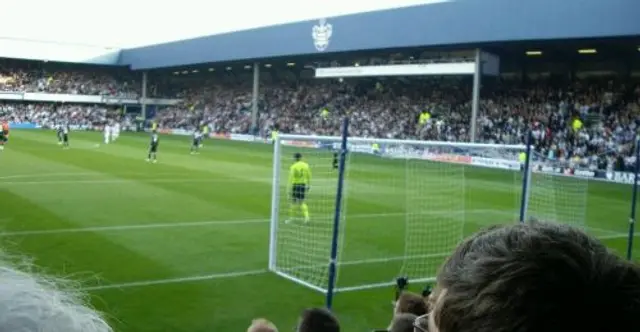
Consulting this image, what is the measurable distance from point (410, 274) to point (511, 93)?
124 ft

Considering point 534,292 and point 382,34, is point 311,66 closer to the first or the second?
point 382,34

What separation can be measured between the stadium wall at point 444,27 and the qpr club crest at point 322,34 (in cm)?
8

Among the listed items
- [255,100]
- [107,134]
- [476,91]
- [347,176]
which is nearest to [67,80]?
[255,100]

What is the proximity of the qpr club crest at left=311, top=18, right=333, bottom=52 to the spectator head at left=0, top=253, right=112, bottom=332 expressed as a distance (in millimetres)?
48525

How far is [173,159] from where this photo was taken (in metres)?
34.4

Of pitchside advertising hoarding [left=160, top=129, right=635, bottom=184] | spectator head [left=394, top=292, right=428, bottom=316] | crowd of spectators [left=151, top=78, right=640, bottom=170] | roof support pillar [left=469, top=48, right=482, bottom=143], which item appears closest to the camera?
spectator head [left=394, top=292, right=428, bottom=316]

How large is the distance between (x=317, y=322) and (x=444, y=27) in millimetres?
38462

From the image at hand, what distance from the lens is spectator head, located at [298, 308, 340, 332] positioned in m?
4.62

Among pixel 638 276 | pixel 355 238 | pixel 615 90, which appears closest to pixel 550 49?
pixel 615 90

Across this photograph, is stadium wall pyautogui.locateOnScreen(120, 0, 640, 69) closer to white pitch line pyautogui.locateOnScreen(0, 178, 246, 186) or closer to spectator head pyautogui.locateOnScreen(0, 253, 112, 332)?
white pitch line pyautogui.locateOnScreen(0, 178, 246, 186)

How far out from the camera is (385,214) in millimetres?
19016

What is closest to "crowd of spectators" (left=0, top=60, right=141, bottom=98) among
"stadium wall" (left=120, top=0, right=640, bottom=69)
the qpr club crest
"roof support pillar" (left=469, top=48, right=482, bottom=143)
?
"stadium wall" (left=120, top=0, right=640, bottom=69)

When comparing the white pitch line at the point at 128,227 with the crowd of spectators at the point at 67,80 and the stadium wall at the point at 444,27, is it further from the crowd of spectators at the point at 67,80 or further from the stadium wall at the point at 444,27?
the crowd of spectators at the point at 67,80

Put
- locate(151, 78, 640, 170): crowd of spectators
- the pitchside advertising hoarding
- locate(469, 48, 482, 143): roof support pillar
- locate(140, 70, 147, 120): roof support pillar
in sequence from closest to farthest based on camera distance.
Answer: the pitchside advertising hoarding, locate(151, 78, 640, 170): crowd of spectators, locate(469, 48, 482, 143): roof support pillar, locate(140, 70, 147, 120): roof support pillar
